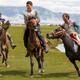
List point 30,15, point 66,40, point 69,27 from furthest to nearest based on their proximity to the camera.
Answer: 1. point 30,15
2. point 69,27
3. point 66,40

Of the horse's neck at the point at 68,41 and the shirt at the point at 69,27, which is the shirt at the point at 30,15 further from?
the horse's neck at the point at 68,41

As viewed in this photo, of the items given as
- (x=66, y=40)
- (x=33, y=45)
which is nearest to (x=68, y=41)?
(x=66, y=40)

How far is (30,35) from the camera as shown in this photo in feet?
50.0

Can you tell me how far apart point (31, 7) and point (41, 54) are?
2399 mm

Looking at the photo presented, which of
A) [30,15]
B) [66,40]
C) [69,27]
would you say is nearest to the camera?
[66,40]

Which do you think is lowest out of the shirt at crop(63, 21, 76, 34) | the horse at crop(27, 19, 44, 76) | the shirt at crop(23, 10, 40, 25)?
the horse at crop(27, 19, 44, 76)

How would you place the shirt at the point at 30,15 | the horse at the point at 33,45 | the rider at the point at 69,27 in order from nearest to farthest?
1. the rider at the point at 69,27
2. the horse at the point at 33,45
3. the shirt at the point at 30,15

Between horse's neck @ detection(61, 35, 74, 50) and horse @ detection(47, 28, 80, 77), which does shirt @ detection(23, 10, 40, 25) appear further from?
horse's neck @ detection(61, 35, 74, 50)

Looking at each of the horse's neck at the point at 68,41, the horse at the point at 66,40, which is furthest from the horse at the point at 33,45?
the horse's neck at the point at 68,41

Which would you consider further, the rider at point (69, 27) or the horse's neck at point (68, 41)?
the rider at point (69, 27)

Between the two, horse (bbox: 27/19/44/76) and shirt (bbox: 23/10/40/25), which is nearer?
horse (bbox: 27/19/44/76)

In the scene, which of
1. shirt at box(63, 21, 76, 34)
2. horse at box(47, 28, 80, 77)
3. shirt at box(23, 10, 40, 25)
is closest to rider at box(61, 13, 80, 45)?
shirt at box(63, 21, 76, 34)

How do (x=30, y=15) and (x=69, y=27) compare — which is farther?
(x=30, y=15)

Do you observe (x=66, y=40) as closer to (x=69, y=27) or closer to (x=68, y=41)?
(x=68, y=41)
